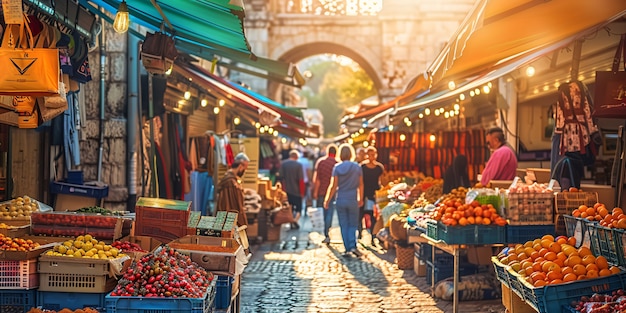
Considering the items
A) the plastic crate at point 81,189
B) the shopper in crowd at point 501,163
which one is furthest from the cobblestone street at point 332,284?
the plastic crate at point 81,189

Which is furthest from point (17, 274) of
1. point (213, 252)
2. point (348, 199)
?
point (348, 199)

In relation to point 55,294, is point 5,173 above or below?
above

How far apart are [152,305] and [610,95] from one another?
5.07 metres

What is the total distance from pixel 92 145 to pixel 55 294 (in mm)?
5933

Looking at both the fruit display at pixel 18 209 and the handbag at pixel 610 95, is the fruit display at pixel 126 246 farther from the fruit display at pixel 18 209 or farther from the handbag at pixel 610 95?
the handbag at pixel 610 95

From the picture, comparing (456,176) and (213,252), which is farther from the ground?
(456,176)

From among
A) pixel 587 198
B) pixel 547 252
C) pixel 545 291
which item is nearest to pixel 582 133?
pixel 587 198

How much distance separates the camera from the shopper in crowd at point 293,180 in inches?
774

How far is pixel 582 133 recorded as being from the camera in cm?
903

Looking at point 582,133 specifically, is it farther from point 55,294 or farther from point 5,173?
point 5,173

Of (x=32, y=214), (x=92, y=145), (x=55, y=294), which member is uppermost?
(x=92, y=145)

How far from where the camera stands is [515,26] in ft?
23.1

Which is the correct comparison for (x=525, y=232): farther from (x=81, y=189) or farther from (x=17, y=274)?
(x=81, y=189)

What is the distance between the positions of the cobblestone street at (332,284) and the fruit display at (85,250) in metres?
2.51
